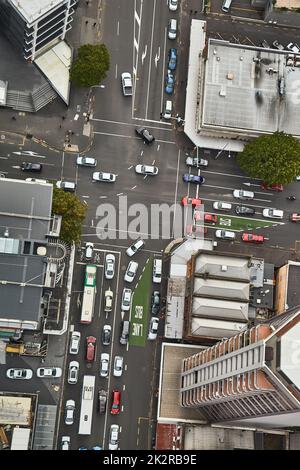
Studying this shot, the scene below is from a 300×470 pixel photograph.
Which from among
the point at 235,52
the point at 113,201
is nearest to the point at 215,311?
the point at 113,201

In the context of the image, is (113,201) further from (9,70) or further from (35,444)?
(35,444)

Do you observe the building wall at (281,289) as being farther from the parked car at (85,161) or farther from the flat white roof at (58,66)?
the flat white roof at (58,66)

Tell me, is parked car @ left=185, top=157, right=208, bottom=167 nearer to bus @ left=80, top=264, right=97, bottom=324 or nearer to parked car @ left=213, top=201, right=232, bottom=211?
parked car @ left=213, top=201, right=232, bottom=211

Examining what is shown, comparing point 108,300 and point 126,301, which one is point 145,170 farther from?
point 108,300

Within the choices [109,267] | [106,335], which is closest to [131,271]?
[109,267]

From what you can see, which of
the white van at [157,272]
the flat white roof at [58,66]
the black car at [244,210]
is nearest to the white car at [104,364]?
the white van at [157,272]
